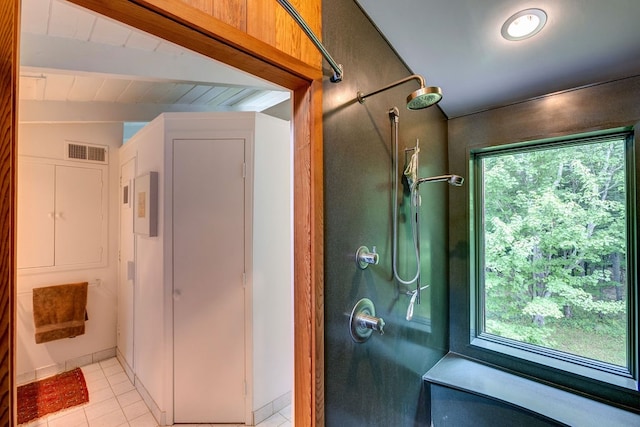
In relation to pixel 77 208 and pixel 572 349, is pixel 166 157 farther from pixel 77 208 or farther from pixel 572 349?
pixel 572 349

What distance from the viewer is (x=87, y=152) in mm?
2955

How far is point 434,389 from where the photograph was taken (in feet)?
5.82

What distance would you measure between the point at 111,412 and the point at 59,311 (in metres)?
1.19

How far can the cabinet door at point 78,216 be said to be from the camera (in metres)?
2.81

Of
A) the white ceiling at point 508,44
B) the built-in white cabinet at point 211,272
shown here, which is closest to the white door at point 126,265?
the built-in white cabinet at point 211,272

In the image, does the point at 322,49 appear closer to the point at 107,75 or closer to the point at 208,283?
the point at 107,75

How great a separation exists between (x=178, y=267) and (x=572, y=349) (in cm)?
268

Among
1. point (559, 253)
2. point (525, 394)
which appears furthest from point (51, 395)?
point (559, 253)

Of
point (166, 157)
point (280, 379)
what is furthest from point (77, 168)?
point (280, 379)

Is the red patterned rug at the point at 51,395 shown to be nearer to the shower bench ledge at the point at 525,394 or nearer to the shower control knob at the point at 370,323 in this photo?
the shower control knob at the point at 370,323

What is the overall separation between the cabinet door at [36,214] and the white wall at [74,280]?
13 cm

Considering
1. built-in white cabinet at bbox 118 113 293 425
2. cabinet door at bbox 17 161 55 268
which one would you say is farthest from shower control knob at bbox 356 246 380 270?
cabinet door at bbox 17 161 55 268

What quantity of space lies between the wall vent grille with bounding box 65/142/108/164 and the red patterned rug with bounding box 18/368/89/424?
7.11 feet

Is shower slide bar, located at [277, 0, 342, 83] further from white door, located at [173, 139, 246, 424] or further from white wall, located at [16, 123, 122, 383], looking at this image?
white wall, located at [16, 123, 122, 383]
